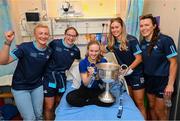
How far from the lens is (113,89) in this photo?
2420 mm

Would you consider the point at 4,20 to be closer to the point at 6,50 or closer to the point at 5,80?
the point at 5,80

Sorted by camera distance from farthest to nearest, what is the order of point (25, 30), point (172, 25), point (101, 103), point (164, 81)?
1. point (25, 30)
2. point (172, 25)
3. point (164, 81)
4. point (101, 103)

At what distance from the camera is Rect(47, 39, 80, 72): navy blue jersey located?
238 centimetres

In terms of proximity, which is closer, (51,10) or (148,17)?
(148,17)

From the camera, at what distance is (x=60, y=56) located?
2.39 meters

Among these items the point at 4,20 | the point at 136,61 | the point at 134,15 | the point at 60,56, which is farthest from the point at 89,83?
the point at 4,20

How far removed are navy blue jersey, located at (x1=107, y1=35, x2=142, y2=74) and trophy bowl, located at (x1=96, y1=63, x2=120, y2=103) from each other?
1.00ft

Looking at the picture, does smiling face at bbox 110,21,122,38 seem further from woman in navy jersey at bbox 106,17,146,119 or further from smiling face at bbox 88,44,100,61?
smiling face at bbox 88,44,100,61

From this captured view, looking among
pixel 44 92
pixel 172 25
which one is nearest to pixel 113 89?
pixel 44 92

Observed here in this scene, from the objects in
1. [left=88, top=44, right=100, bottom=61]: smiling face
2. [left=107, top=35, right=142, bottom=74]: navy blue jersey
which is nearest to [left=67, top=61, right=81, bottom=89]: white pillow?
[left=88, top=44, right=100, bottom=61]: smiling face

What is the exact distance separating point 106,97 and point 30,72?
32.3 inches

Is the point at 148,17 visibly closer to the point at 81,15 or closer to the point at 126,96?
the point at 126,96

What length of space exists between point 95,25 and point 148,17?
39.6 inches

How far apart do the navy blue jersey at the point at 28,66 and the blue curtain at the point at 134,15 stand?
121 centimetres
